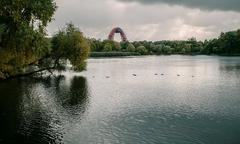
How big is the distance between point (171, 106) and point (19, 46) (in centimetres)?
2228

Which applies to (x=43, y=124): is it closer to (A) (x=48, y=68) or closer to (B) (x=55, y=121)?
(B) (x=55, y=121)

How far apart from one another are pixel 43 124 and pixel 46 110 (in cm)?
781

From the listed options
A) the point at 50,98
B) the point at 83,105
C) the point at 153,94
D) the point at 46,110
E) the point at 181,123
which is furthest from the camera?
the point at 153,94

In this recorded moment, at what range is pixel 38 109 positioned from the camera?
47.3m

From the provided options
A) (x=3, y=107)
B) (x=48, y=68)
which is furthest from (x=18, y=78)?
(x=3, y=107)

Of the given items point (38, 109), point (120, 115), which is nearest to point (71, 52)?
point (38, 109)

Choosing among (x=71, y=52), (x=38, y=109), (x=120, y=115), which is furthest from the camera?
(x=71, y=52)

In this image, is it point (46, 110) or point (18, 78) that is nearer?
point (46, 110)

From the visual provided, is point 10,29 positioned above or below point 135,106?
above

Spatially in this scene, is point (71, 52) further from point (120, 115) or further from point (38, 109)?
point (120, 115)

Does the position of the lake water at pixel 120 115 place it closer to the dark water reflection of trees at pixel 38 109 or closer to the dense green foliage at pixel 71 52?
the dark water reflection of trees at pixel 38 109

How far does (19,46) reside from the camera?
166ft

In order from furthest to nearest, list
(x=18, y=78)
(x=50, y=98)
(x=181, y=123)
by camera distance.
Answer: (x=18, y=78), (x=50, y=98), (x=181, y=123)

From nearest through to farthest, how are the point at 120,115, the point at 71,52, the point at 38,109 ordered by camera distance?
the point at 120,115
the point at 38,109
the point at 71,52
